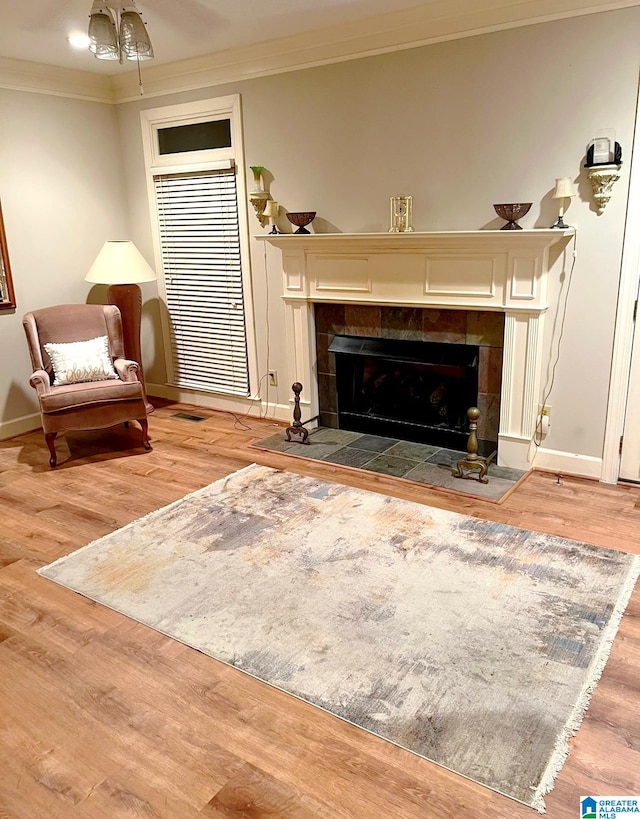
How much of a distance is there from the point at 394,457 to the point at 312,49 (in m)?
2.72

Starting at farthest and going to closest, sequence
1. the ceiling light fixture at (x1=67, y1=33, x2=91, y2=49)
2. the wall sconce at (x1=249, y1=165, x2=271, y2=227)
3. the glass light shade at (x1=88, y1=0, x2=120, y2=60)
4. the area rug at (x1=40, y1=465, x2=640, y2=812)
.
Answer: the wall sconce at (x1=249, y1=165, x2=271, y2=227)
the ceiling light fixture at (x1=67, y1=33, x2=91, y2=49)
the glass light shade at (x1=88, y1=0, x2=120, y2=60)
the area rug at (x1=40, y1=465, x2=640, y2=812)

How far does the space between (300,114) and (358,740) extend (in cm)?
386

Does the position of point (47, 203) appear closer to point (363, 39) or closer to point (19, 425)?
point (19, 425)

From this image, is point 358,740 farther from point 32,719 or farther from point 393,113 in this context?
point 393,113

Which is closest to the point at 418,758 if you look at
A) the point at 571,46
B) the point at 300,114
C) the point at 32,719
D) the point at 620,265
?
the point at 32,719

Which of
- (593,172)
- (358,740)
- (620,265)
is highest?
(593,172)

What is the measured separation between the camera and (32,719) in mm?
2057

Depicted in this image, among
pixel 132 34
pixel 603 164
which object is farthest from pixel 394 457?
pixel 132 34

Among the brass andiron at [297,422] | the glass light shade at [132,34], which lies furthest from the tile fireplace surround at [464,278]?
the glass light shade at [132,34]

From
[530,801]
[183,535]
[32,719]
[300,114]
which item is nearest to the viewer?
[530,801]

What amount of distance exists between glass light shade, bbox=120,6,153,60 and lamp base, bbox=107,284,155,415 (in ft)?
7.02

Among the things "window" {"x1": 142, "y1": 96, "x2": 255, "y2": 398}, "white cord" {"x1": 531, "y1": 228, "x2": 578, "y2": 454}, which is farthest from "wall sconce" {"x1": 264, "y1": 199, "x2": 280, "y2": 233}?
"white cord" {"x1": 531, "y1": 228, "x2": 578, "y2": 454}

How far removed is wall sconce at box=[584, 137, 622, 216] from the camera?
10.6 ft

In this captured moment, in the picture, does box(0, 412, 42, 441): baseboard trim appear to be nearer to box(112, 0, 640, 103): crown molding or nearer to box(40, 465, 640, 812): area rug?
box(40, 465, 640, 812): area rug
